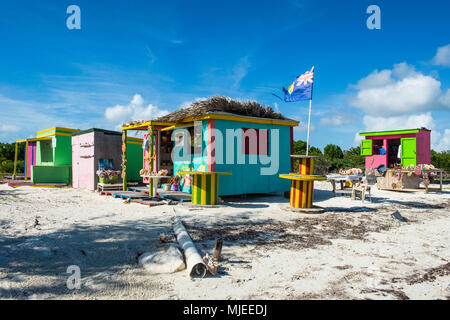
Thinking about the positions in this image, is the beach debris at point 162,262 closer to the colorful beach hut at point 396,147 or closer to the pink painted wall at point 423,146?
the colorful beach hut at point 396,147

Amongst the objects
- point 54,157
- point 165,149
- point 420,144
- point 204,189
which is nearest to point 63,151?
point 54,157

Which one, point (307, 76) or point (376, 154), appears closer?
point (307, 76)

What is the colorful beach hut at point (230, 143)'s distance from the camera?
984 cm

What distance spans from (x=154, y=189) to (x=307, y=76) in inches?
233

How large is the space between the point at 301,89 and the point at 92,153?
9.28 metres

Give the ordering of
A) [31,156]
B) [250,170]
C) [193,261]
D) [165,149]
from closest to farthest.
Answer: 1. [193,261]
2. [250,170]
3. [165,149]
4. [31,156]

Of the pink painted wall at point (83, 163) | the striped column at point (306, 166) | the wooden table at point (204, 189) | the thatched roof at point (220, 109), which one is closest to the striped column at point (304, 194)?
the striped column at point (306, 166)

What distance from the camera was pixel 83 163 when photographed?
562 inches

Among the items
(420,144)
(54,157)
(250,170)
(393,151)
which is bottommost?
(250,170)

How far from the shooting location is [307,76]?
9398 mm

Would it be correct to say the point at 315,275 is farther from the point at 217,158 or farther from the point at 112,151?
the point at 112,151

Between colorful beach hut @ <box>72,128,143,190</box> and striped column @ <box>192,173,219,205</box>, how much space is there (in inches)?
261

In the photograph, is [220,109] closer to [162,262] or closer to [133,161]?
[162,262]
